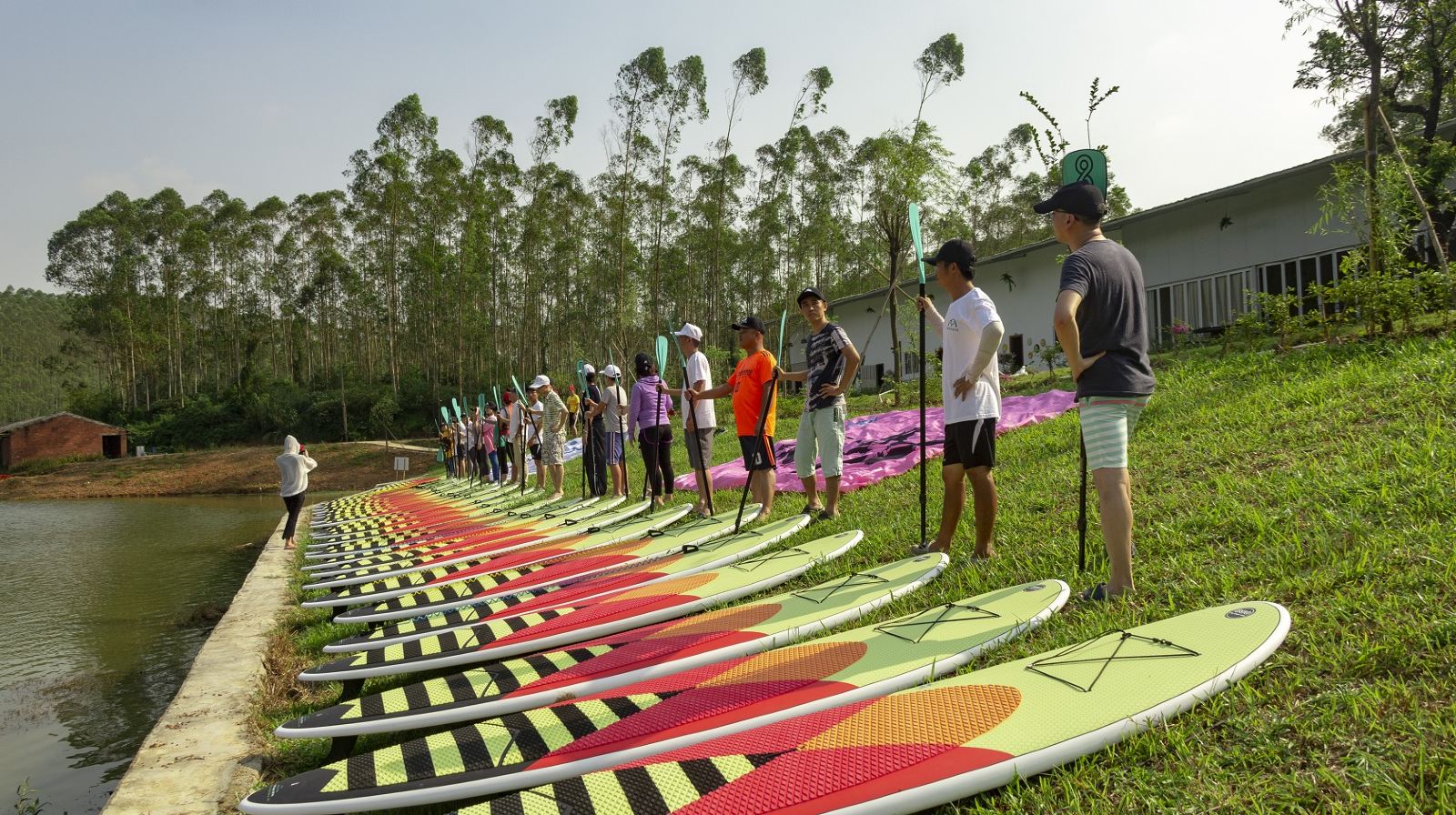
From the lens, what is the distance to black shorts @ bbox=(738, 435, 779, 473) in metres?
6.55

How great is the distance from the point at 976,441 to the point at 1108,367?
0.98 metres

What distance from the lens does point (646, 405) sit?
354 inches

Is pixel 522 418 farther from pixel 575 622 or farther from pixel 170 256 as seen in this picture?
pixel 170 256

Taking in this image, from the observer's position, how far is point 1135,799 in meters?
2.08

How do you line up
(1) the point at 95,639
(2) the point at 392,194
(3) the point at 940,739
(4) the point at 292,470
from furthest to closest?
1. (2) the point at 392,194
2. (4) the point at 292,470
3. (1) the point at 95,639
4. (3) the point at 940,739

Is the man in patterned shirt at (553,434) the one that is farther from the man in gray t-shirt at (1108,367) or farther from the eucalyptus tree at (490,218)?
the eucalyptus tree at (490,218)

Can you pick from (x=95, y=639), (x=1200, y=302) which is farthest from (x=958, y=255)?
(x=1200, y=302)

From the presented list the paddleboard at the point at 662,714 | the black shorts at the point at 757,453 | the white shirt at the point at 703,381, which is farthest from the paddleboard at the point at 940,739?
the white shirt at the point at 703,381

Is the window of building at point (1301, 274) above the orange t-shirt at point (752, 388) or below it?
above

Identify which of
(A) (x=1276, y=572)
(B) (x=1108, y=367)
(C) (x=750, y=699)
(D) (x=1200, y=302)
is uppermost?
(D) (x=1200, y=302)

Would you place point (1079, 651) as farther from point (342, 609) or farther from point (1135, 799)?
point (342, 609)

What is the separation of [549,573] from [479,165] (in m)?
43.4

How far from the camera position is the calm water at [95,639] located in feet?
15.7

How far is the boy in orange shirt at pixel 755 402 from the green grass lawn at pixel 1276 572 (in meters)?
0.70
